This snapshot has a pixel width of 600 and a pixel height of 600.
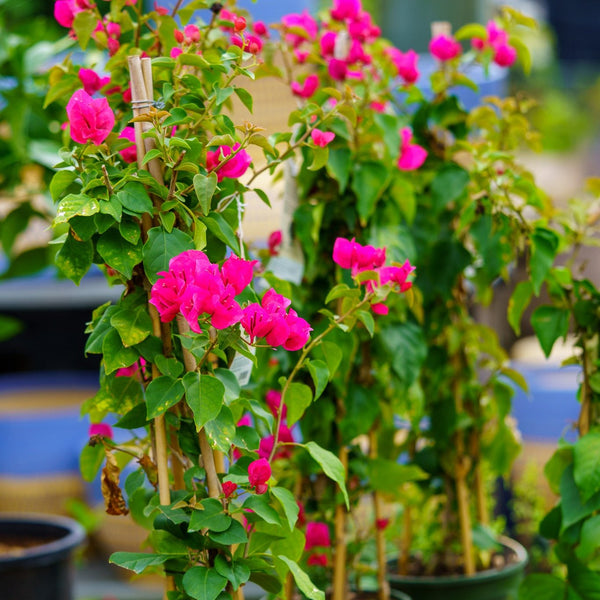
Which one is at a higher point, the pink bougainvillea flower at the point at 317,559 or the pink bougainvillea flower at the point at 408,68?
the pink bougainvillea flower at the point at 408,68

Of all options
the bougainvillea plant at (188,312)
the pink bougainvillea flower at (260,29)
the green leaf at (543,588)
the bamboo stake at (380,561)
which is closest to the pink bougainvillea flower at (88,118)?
the bougainvillea plant at (188,312)

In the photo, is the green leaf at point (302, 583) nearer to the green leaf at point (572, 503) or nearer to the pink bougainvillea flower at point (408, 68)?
the green leaf at point (572, 503)

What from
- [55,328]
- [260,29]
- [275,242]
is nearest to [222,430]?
[275,242]

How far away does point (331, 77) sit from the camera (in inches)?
48.8

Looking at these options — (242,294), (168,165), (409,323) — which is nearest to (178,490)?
(242,294)

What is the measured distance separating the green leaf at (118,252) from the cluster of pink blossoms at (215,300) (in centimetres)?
4

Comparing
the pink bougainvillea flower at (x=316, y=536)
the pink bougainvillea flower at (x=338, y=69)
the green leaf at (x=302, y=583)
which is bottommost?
the pink bougainvillea flower at (x=316, y=536)

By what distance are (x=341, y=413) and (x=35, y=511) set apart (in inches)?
56.1

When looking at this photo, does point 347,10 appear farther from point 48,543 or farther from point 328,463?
point 48,543

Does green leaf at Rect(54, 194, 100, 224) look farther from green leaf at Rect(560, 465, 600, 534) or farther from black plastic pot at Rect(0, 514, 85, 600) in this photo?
black plastic pot at Rect(0, 514, 85, 600)

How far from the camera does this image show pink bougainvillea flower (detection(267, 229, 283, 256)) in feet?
3.92

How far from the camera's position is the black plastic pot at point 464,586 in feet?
4.50

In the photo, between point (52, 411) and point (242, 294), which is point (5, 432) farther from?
point (242, 294)

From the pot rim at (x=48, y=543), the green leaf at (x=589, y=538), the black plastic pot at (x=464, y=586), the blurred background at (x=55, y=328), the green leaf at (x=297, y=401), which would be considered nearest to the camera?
the green leaf at (x=297, y=401)
